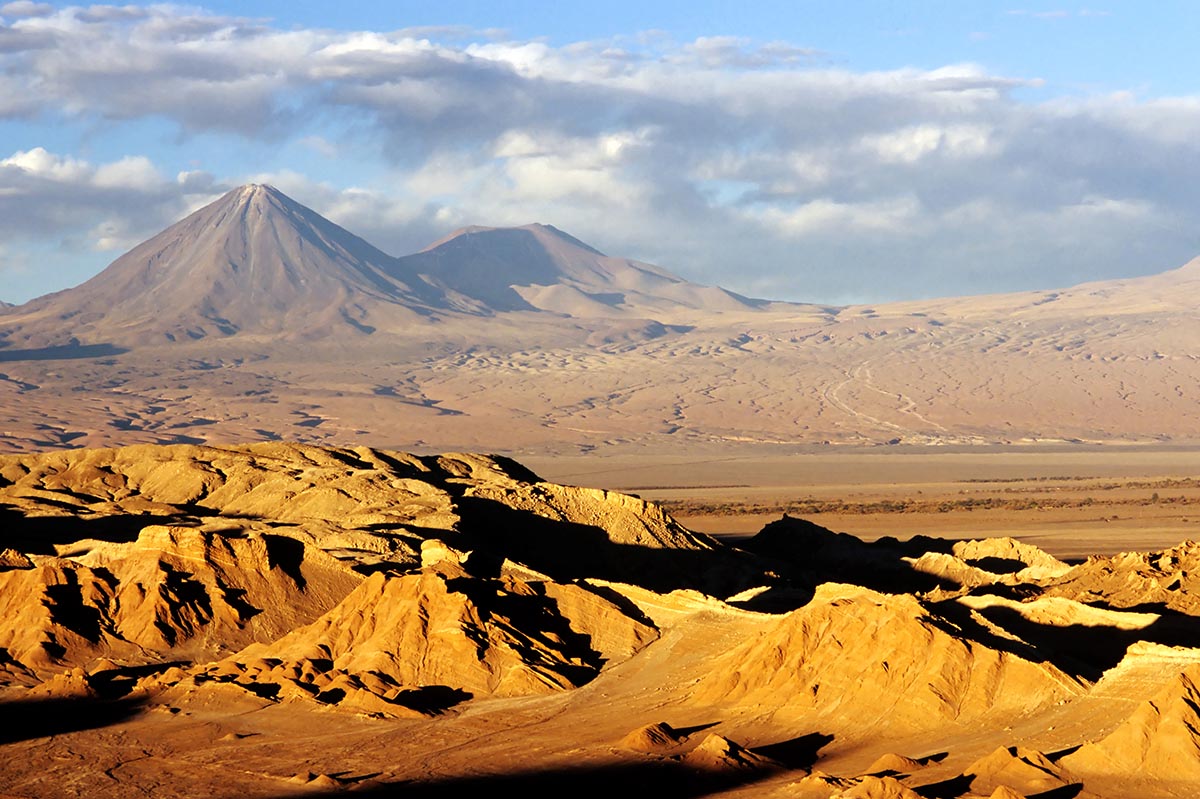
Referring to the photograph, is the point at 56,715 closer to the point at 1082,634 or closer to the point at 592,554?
the point at 1082,634

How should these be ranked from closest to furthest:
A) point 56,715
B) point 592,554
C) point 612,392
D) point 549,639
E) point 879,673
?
point 879,673 → point 56,715 → point 549,639 → point 592,554 → point 612,392

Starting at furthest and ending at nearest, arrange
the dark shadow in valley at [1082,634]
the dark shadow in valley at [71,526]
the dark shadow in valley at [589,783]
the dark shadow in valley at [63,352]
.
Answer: the dark shadow in valley at [63,352] → the dark shadow in valley at [71,526] → the dark shadow in valley at [1082,634] → the dark shadow in valley at [589,783]

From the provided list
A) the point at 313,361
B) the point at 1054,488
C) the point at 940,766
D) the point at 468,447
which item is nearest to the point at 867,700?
the point at 940,766

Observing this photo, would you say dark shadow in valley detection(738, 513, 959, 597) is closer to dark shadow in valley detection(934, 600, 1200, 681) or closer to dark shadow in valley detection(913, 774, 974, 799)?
dark shadow in valley detection(934, 600, 1200, 681)

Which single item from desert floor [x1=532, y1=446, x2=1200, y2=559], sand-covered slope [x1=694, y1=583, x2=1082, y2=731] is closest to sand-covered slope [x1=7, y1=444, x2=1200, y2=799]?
sand-covered slope [x1=694, y1=583, x2=1082, y2=731]

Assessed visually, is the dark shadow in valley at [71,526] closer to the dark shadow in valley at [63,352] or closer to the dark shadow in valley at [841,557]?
the dark shadow in valley at [841,557]

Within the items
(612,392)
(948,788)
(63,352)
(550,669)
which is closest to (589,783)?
(948,788)

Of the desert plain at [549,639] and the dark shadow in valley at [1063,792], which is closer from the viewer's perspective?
the dark shadow in valley at [1063,792]

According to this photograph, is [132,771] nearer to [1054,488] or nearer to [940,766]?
[940,766]

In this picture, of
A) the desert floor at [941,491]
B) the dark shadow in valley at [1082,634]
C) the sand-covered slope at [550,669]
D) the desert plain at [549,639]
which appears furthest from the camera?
the desert floor at [941,491]

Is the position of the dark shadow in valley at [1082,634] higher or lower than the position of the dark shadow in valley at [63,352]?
lower

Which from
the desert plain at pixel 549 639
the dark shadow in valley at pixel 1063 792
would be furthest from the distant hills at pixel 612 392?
the dark shadow in valley at pixel 1063 792
